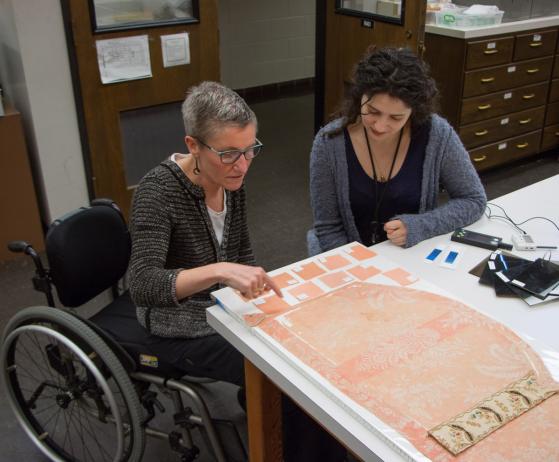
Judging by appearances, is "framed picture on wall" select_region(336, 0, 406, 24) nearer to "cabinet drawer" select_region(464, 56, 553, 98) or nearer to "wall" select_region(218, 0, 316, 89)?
"cabinet drawer" select_region(464, 56, 553, 98)

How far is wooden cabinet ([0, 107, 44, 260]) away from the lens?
2783 mm

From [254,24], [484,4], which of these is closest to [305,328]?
[484,4]

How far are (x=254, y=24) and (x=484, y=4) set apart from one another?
2055 millimetres

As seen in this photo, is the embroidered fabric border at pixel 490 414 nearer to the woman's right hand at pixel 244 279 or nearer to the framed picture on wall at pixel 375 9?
the woman's right hand at pixel 244 279

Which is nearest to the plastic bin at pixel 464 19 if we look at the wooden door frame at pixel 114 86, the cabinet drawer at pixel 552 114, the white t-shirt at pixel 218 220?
the cabinet drawer at pixel 552 114

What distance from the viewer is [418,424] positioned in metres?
1.04

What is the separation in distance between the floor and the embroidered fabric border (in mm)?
814

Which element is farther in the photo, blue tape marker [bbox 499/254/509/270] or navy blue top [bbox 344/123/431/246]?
navy blue top [bbox 344/123/431/246]

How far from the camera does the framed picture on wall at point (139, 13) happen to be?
9.18 ft

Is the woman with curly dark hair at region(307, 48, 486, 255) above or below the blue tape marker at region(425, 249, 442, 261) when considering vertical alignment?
above

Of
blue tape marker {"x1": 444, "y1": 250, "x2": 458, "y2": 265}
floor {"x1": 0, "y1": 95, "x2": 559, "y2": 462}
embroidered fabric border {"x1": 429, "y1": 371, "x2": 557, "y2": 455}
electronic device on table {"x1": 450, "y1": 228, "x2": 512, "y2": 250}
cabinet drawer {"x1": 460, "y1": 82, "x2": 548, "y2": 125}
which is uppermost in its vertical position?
electronic device on table {"x1": 450, "y1": 228, "x2": 512, "y2": 250}

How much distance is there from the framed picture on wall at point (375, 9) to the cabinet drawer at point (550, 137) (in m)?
1.45

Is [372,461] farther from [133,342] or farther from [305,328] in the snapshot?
[133,342]

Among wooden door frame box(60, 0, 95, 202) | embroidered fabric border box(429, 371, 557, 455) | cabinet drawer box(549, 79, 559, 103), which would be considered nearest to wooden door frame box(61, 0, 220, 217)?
wooden door frame box(60, 0, 95, 202)
